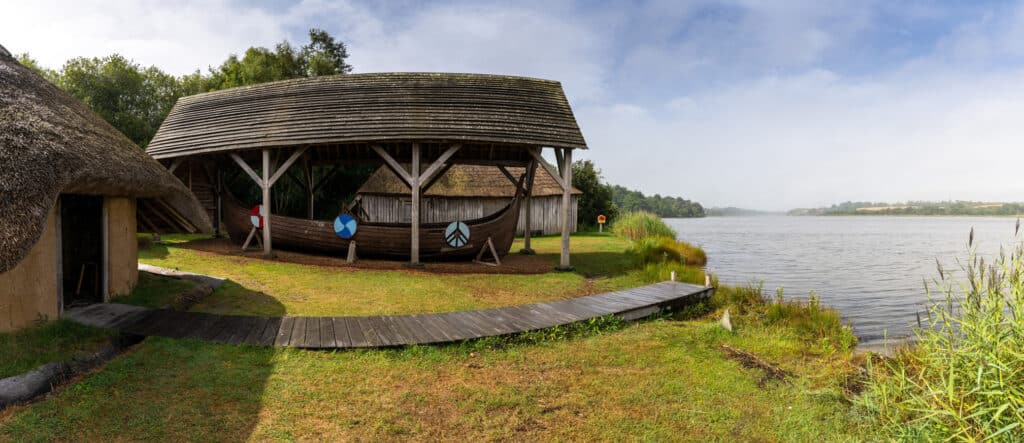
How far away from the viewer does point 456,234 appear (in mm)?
12070

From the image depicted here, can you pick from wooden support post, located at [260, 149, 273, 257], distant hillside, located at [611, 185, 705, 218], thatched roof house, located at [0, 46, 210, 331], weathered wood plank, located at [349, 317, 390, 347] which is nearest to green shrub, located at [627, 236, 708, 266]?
weathered wood plank, located at [349, 317, 390, 347]

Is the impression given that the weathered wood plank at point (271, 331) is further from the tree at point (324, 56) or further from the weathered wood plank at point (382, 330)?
the tree at point (324, 56)

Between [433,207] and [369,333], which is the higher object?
[433,207]

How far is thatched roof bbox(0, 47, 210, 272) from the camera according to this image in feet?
13.4

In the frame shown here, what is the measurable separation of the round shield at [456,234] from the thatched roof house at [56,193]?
17.8ft

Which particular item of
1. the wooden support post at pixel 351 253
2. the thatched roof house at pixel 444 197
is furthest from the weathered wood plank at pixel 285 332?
the thatched roof house at pixel 444 197

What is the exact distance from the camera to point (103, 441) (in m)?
3.23

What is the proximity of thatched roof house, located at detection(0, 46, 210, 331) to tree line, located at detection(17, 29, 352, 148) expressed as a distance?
21216mm

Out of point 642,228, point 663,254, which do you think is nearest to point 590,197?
point 642,228

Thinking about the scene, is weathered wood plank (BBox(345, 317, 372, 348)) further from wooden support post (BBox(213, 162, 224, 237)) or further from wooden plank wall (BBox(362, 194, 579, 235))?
wooden plank wall (BBox(362, 194, 579, 235))

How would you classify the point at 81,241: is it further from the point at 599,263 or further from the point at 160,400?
the point at 599,263

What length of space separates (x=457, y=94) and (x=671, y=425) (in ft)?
34.2

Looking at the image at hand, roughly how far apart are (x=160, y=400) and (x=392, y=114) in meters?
9.16

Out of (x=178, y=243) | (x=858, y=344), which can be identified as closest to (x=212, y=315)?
(x=858, y=344)
